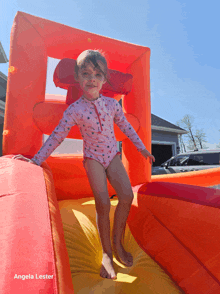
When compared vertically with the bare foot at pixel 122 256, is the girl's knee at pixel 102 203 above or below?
above

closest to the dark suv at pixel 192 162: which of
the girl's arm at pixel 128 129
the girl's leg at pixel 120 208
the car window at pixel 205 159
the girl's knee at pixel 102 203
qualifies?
the car window at pixel 205 159

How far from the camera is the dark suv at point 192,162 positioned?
19.1ft

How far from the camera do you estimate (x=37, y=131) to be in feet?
5.47

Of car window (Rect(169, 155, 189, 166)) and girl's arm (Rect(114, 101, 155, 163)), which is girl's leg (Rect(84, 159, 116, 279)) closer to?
girl's arm (Rect(114, 101, 155, 163))

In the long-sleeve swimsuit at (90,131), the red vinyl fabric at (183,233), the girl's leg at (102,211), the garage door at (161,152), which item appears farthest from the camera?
the garage door at (161,152)

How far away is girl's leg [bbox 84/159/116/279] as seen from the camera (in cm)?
104

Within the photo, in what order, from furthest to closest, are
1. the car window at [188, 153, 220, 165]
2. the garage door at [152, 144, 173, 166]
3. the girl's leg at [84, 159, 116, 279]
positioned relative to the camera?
the garage door at [152, 144, 173, 166] → the car window at [188, 153, 220, 165] → the girl's leg at [84, 159, 116, 279]

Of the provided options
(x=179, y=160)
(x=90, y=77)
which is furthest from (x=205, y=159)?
(x=90, y=77)

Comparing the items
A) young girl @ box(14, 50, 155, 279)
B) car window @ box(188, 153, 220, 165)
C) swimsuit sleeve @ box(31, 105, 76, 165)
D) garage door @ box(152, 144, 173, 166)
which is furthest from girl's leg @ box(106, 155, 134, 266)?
garage door @ box(152, 144, 173, 166)

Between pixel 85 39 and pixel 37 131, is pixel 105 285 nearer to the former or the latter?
pixel 37 131

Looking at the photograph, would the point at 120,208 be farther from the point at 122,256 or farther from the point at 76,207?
the point at 76,207

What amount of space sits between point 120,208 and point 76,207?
46 cm

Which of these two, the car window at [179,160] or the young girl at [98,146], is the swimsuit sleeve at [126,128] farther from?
the car window at [179,160]

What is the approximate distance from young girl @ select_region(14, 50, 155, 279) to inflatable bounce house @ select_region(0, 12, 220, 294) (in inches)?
6.3
